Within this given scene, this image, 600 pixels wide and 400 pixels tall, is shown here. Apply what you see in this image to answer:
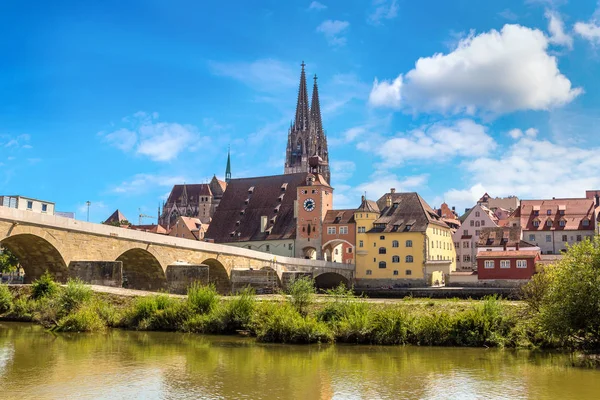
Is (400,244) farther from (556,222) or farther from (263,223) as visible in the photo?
(556,222)

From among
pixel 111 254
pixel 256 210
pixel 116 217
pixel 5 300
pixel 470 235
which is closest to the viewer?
pixel 5 300

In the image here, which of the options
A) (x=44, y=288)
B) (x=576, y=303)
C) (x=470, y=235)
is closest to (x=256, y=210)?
(x=470, y=235)

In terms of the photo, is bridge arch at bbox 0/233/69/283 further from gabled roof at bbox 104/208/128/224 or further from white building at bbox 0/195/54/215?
gabled roof at bbox 104/208/128/224

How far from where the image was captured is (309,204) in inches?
3103

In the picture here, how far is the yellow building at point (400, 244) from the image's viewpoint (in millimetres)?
71062

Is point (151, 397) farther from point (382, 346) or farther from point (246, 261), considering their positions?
point (246, 261)

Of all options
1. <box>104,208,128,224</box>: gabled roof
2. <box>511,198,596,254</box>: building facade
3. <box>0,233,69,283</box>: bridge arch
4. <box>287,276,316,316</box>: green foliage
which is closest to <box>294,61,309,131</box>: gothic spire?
<box>104,208,128,224</box>: gabled roof

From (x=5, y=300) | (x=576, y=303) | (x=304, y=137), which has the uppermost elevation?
(x=304, y=137)

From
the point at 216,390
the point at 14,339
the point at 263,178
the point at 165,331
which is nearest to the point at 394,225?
the point at 263,178

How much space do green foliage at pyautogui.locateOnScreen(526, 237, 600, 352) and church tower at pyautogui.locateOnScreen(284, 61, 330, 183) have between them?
11627cm

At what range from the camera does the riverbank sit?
23094mm

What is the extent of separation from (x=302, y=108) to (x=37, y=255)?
112m

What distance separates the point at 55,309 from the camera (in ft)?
85.3

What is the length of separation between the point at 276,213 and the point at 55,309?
57.8 meters
